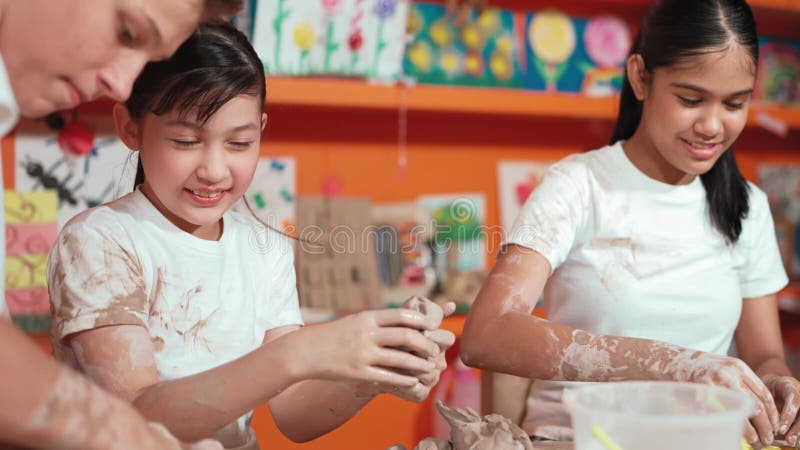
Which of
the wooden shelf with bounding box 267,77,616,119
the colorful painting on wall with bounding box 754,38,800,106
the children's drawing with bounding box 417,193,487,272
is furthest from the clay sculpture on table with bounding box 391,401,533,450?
the colorful painting on wall with bounding box 754,38,800,106

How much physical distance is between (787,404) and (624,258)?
0.38m

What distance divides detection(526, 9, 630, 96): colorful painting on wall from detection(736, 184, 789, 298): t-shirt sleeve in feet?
4.24

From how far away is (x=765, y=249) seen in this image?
1.61 m

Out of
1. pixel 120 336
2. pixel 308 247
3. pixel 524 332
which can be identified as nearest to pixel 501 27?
pixel 308 247

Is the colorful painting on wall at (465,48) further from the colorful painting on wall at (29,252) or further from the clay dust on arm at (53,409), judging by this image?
the clay dust on arm at (53,409)

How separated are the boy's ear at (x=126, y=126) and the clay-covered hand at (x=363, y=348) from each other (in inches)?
16.2

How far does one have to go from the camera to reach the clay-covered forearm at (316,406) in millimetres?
1122

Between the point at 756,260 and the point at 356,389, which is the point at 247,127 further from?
the point at 756,260

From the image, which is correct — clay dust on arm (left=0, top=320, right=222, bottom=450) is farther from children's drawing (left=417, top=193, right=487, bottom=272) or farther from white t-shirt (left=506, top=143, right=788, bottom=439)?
children's drawing (left=417, top=193, right=487, bottom=272)

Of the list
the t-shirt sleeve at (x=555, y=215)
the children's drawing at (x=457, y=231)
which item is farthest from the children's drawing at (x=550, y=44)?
the t-shirt sleeve at (x=555, y=215)


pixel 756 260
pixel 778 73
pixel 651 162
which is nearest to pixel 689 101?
pixel 651 162

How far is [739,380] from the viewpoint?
3.57ft

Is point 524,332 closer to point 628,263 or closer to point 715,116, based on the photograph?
point 628,263

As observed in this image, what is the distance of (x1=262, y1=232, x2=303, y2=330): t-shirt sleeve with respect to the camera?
1.30 meters
